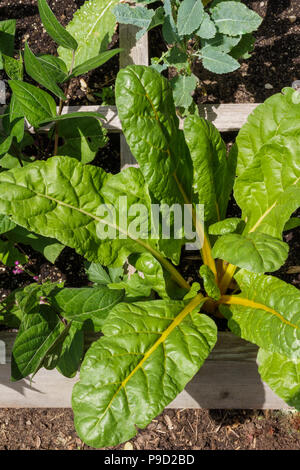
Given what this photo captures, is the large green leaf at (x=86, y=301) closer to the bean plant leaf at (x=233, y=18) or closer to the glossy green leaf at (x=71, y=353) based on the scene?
the glossy green leaf at (x=71, y=353)

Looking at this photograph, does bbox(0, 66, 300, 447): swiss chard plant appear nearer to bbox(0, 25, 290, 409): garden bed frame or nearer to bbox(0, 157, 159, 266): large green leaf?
bbox(0, 157, 159, 266): large green leaf

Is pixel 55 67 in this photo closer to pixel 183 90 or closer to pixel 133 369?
pixel 183 90

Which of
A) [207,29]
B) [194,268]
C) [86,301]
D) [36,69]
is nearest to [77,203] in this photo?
[86,301]

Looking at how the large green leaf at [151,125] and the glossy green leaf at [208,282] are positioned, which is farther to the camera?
the glossy green leaf at [208,282]

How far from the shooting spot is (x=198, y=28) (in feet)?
5.41

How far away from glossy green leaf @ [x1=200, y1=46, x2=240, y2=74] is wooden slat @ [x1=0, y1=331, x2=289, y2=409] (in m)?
0.88

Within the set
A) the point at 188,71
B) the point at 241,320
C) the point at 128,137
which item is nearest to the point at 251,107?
the point at 188,71

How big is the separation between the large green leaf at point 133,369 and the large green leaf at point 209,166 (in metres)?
0.38

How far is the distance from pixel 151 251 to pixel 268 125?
538 mm

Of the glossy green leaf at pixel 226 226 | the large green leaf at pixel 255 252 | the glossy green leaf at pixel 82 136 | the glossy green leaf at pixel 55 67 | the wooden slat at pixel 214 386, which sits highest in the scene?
the glossy green leaf at pixel 55 67

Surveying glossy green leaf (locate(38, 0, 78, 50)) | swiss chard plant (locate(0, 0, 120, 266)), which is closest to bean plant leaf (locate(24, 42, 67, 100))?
swiss chard plant (locate(0, 0, 120, 266))

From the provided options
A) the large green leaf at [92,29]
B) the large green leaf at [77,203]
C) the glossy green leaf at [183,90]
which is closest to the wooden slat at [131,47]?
the large green leaf at [92,29]

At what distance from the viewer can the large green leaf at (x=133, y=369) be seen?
3.87 ft

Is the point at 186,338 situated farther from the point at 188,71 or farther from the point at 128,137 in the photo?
the point at 188,71
